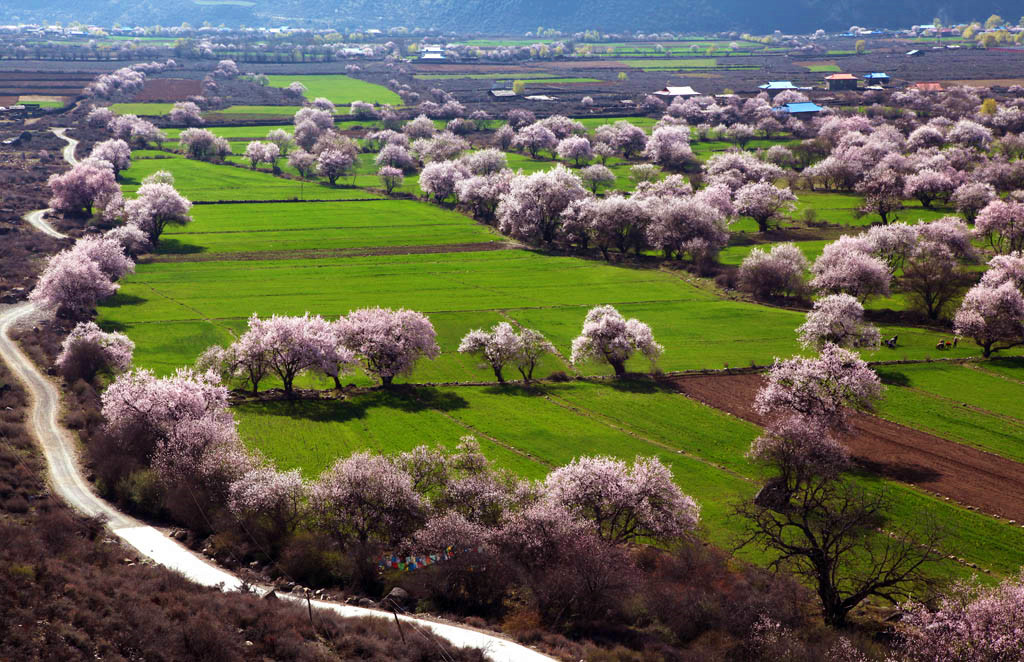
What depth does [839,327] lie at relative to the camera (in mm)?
81562

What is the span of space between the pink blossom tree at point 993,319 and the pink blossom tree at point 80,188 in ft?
378

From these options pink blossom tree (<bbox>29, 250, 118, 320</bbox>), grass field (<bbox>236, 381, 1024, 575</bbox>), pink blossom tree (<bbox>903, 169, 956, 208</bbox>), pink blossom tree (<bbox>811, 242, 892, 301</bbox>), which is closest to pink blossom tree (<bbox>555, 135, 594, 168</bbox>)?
pink blossom tree (<bbox>903, 169, 956, 208</bbox>)

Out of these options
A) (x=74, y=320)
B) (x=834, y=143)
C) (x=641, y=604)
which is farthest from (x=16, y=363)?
(x=834, y=143)

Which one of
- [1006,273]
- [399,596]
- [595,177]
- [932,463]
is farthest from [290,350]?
[595,177]

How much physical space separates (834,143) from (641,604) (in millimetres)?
152381

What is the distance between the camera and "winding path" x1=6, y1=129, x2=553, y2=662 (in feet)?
139

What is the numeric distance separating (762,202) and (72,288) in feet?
298

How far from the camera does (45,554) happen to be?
4241 cm

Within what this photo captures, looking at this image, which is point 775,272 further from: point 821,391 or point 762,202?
point 821,391

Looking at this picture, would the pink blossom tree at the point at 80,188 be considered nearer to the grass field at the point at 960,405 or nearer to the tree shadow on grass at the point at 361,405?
the tree shadow on grass at the point at 361,405

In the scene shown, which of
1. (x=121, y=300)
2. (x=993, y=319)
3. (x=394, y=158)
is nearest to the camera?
(x=993, y=319)

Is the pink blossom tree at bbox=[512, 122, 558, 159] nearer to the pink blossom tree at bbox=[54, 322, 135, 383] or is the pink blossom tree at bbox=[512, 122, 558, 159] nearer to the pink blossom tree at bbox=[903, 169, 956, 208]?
the pink blossom tree at bbox=[903, 169, 956, 208]

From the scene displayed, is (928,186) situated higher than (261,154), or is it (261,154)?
(928,186)

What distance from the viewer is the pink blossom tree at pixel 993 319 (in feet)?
270
